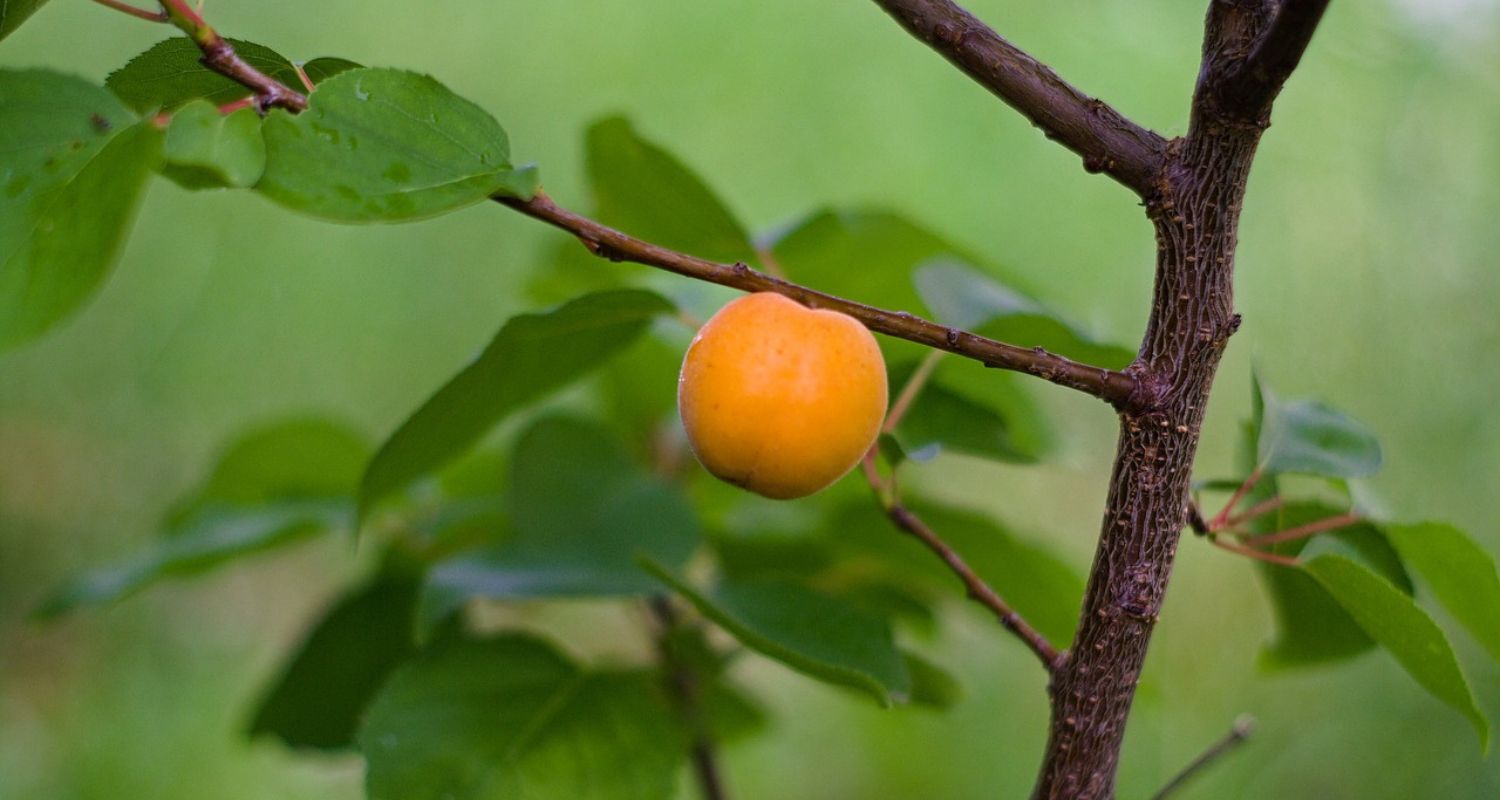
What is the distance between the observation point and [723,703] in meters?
0.93

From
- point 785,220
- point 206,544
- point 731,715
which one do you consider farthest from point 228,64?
point 785,220

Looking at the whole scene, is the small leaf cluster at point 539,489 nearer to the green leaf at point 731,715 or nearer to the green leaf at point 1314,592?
the green leaf at point 731,715

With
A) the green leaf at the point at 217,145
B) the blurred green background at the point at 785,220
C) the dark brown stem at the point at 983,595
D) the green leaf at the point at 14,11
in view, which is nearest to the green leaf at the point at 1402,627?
the dark brown stem at the point at 983,595

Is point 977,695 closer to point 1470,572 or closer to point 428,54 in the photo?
point 1470,572

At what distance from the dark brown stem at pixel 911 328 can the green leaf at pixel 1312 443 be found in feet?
0.51

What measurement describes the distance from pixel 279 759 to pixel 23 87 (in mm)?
1543

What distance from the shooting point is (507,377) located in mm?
596

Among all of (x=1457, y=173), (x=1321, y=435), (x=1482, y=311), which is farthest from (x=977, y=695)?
(x=1321, y=435)

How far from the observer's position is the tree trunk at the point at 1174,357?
457mm

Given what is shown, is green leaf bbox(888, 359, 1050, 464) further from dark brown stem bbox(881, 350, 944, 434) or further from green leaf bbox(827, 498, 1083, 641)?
green leaf bbox(827, 498, 1083, 641)

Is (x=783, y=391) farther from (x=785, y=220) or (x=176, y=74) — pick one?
(x=785, y=220)

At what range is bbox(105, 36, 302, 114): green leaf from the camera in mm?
452

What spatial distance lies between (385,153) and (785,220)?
43.3 inches

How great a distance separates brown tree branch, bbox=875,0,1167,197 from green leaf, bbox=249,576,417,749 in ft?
1.97
